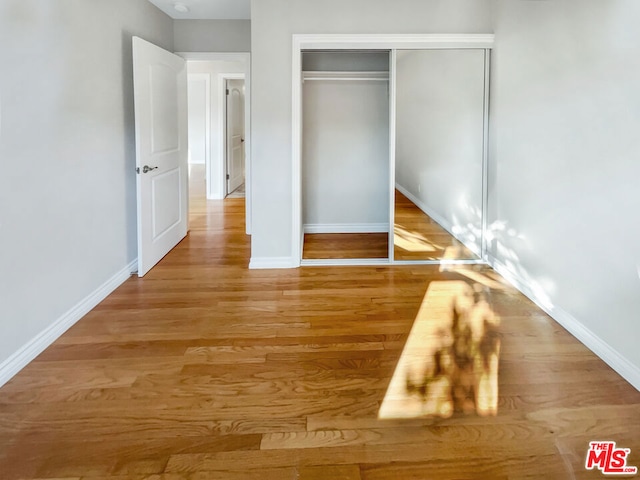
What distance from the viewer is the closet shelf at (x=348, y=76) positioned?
17.4 feet

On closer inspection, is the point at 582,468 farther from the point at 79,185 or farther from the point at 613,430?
the point at 79,185

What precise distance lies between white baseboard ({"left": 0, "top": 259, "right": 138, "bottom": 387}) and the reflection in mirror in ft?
7.92

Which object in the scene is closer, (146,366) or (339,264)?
(146,366)

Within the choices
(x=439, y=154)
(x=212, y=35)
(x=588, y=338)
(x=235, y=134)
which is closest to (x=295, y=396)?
(x=588, y=338)

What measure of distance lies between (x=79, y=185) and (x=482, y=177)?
320cm

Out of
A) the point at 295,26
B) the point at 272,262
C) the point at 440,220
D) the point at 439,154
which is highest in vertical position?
the point at 295,26

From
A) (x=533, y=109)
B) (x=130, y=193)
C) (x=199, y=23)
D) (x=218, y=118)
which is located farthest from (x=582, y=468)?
(x=218, y=118)

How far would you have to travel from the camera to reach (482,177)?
4.38 meters

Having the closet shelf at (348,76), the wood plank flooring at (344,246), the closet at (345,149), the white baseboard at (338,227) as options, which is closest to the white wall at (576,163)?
the wood plank flooring at (344,246)

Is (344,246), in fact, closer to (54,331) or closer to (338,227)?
(338,227)

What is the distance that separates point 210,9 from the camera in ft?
15.4

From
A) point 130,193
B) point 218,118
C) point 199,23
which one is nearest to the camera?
point 130,193

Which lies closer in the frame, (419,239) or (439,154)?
(439,154)

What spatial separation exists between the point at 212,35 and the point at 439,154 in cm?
264
